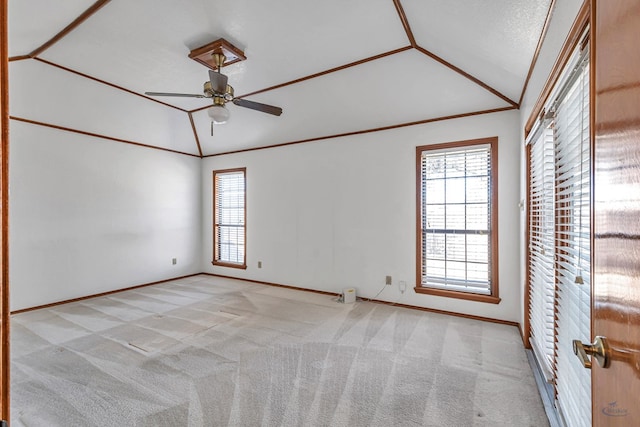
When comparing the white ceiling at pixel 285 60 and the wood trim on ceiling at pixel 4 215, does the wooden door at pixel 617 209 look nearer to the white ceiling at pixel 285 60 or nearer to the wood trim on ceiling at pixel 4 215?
the wood trim on ceiling at pixel 4 215

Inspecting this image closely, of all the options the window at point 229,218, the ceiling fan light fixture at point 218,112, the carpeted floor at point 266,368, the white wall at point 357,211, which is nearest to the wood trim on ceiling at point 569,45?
the white wall at point 357,211

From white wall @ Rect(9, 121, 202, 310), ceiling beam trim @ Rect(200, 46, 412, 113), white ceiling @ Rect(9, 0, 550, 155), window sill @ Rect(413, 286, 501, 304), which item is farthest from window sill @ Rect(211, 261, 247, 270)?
window sill @ Rect(413, 286, 501, 304)

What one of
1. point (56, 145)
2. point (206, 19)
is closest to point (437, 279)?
point (206, 19)

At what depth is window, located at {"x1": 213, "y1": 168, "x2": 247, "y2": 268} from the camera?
19.5 ft

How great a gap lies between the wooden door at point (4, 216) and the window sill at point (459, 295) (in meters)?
3.95

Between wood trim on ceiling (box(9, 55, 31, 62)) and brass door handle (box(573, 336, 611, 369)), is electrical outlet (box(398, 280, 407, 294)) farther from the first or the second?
wood trim on ceiling (box(9, 55, 31, 62))

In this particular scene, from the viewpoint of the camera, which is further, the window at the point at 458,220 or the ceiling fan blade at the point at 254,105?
the window at the point at 458,220

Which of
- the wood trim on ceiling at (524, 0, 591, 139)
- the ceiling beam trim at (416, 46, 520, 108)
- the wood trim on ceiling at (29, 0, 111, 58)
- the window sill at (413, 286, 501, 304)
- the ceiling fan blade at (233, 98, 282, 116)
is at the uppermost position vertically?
the wood trim on ceiling at (29, 0, 111, 58)

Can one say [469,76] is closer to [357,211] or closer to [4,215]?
[357,211]

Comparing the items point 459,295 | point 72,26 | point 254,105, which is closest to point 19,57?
point 72,26

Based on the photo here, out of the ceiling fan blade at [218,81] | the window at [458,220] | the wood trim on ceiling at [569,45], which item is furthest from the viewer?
the window at [458,220]

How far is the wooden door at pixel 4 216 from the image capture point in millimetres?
664

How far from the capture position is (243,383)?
2336mm

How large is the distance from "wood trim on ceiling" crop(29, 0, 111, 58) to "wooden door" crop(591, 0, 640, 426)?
10.9ft
